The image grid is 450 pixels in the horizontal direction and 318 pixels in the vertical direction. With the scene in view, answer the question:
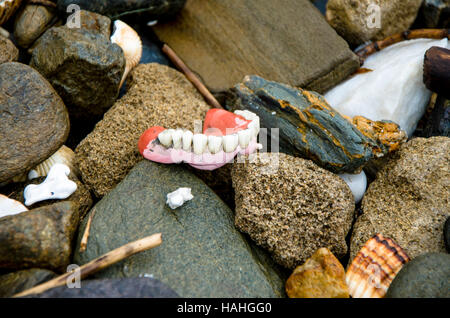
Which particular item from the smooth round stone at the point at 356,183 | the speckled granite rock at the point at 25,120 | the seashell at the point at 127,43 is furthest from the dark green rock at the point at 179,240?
the seashell at the point at 127,43

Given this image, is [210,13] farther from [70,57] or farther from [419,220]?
[419,220]

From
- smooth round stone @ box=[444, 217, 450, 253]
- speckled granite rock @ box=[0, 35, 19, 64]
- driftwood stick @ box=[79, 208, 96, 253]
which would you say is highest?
speckled granite rock @ box=[0, 35, 19, 64]

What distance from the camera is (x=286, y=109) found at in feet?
8.64

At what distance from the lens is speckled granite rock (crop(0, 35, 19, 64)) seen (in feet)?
8.61

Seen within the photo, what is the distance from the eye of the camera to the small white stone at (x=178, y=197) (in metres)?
2.21

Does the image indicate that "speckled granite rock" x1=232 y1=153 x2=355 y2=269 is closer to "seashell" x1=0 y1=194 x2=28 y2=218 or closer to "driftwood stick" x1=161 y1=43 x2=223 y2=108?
"driftwood stick" x1=161 y1=43 x2=223 y2=108

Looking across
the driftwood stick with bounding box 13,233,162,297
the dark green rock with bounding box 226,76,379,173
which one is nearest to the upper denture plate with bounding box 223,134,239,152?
the dark green rock with bounding box 226,76,379,173

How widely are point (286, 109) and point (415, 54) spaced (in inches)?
53.4

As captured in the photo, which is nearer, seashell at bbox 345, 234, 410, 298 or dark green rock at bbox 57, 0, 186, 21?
seashell at bbox 345, 234, 410, 298

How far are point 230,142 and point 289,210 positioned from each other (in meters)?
0.57

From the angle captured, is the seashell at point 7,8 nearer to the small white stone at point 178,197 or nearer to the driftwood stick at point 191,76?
the driftwood stick at point 191,76

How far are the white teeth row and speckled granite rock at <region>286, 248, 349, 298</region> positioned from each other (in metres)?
0.84

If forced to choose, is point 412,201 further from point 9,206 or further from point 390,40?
point 9,206
